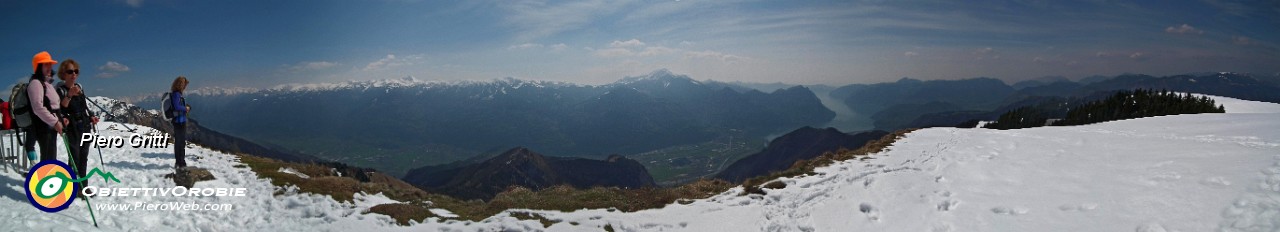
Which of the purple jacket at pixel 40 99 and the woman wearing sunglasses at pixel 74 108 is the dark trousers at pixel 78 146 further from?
the purple jacket at pixel 40 99

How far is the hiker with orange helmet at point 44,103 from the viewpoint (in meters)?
10.1

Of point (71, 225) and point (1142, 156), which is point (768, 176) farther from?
point (71, 225)

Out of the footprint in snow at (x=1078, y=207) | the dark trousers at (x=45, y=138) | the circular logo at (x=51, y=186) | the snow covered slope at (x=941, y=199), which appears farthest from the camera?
the dark trousers at (x=45, y=138)

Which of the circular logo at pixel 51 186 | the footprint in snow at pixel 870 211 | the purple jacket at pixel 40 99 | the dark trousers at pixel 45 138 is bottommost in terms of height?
the footprint in snow at pixel 870 211

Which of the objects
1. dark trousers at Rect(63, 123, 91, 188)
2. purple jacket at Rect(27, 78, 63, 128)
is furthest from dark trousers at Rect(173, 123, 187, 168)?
purple jacket at Rect(27, 78, 63, 128)

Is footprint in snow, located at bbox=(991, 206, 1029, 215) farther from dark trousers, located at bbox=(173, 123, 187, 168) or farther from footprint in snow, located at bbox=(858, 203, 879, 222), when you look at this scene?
dark trousers, located at bbox=(173, 123, 187, 168)

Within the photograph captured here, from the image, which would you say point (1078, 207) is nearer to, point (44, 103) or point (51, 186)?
point (51, 186)

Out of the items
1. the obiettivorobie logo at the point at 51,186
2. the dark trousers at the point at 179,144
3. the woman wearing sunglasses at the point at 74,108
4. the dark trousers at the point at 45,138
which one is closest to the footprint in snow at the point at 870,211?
the obiettivorobie logo at the point at 51,186

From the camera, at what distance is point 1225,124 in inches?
805

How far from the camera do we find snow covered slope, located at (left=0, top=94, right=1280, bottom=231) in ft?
28.7

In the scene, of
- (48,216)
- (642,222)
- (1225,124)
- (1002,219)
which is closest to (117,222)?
(48,216)

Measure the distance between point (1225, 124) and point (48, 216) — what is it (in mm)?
36847

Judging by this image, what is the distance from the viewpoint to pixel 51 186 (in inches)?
330

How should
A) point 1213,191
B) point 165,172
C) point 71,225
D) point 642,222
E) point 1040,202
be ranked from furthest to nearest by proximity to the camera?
point 165,172 < point 642,222 < point 1040,202 < point 1213,191 < point 71,225
